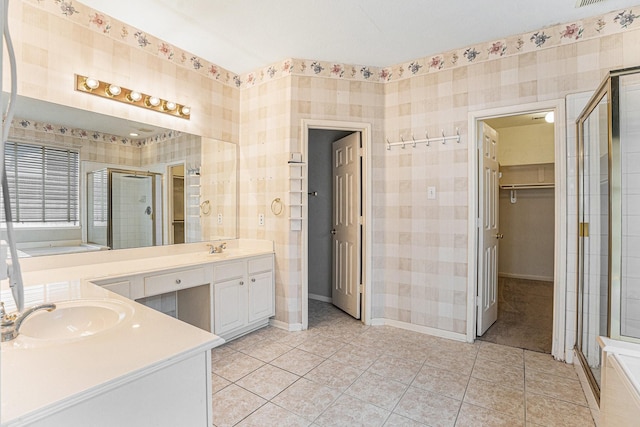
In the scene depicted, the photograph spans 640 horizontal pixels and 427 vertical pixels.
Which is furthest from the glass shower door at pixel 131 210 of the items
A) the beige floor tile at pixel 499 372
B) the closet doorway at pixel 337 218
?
the beige floor tile at pixel 499 372

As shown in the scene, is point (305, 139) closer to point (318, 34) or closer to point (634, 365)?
point (318, 34)

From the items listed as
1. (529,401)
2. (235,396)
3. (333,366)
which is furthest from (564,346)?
(235,396)

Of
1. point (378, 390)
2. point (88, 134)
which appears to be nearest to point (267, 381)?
point (378, 390)

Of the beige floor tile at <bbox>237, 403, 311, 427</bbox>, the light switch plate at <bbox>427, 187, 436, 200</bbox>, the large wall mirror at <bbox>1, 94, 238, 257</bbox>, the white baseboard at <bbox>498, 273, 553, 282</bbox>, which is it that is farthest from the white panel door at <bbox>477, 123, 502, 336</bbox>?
the large wall mirror at <bbox>1, 94, 238, 257</bbox>

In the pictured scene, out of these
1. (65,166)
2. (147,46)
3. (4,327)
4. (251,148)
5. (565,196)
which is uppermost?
(147,46)

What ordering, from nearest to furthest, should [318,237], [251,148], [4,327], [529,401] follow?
[4,327] → [529,401] → [251,148] → [318,237]

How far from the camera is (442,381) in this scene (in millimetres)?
2188

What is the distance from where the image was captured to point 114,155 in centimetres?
246

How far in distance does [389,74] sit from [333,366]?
2742 millimetres

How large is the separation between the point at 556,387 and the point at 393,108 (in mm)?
2600

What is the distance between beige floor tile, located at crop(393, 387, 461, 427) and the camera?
1793 millimetres

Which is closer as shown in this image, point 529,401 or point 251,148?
point 529,401

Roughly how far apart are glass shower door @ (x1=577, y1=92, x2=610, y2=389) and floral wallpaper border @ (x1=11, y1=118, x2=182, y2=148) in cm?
317

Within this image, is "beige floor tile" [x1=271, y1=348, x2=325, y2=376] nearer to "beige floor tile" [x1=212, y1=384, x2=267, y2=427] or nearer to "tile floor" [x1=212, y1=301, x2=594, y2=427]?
"tile floor" [x1=212, y1=301, x2=594, y2=427]
